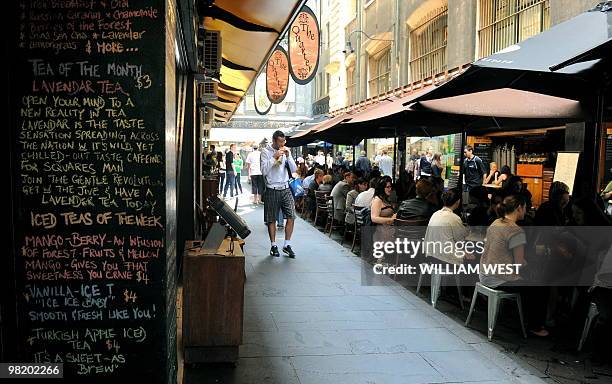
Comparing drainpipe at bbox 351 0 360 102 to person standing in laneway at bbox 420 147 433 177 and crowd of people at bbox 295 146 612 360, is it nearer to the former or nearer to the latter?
person standing in laneway at bbox 420 147 433 177

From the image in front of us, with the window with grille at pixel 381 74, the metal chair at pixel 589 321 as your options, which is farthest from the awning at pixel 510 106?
the window with grille at pixel 381 74

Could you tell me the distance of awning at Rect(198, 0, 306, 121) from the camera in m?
6.76

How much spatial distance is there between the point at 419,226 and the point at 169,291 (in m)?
5.03

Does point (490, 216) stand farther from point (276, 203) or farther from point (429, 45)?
point (429, 45)

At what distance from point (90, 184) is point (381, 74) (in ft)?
69.7

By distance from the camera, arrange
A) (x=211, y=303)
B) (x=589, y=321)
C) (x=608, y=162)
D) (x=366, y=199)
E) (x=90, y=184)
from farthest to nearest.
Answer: (x=608, y=162), (x=366, y=199), (x=589, y=321), (x=211, y=303), (x=90, y=184)

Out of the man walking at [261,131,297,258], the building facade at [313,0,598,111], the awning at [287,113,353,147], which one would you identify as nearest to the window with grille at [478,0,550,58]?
the building facade at [313,0,598,111]

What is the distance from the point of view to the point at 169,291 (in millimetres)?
3113

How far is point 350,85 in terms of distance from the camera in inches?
1144

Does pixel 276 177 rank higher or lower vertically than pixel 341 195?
higher

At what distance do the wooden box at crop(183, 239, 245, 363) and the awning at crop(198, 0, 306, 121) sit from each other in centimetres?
308

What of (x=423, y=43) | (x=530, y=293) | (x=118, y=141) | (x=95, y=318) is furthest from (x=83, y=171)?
(x=423, y=43)

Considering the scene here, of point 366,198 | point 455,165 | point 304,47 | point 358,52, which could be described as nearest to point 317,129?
point 304,47

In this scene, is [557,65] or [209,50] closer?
[557,65]
